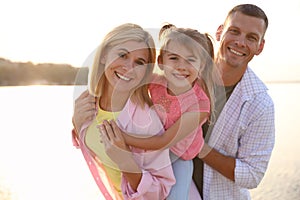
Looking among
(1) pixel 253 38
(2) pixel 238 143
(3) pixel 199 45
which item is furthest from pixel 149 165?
(1) pixel 253 38

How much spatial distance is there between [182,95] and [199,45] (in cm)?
23

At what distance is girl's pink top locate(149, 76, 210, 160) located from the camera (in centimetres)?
222

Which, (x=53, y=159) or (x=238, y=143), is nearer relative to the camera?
(x=238, y=143)

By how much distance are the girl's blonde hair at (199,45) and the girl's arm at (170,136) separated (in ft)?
0.53

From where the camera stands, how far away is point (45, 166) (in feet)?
24.8

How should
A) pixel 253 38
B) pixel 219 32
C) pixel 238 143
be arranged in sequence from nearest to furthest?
pixel 238 143 < pixel 253 38 < pixel 219 32

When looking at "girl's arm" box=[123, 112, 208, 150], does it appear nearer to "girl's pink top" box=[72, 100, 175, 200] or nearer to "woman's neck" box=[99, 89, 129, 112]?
"girl's pink top" box=[72, 100, 175, 200]

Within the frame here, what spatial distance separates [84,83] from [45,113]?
921 cm

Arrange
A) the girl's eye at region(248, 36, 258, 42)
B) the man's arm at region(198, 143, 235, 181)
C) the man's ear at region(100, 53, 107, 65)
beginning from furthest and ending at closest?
the girl's eye at region(248, 36, 258, 42), the man's arm at region(198, 143, 235, 181), the man's ear at region(100, 53, 107, 65)

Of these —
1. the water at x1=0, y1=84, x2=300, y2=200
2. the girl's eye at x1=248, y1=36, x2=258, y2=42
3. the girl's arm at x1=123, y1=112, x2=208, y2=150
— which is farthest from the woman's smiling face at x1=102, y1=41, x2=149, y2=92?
the water at x1=0, y1=84, x2=300, y2=200

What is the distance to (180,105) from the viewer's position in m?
2.24

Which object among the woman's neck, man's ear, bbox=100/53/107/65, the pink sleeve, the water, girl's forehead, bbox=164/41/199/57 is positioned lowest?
the water

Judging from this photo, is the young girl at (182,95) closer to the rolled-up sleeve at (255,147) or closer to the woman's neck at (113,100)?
the woman's neck at (113,100)

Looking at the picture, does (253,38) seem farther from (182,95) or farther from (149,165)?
(149,165)
